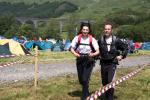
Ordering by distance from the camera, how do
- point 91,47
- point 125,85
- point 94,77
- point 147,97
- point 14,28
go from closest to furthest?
1. point 91,47
2. point 147,97
3. point 125,85
4. point 94,77
5. point 14,28

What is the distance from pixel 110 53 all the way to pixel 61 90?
2.94 meters

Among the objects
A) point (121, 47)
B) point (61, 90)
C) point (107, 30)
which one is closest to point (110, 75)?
point (121, 47)

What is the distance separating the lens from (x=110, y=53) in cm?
1035

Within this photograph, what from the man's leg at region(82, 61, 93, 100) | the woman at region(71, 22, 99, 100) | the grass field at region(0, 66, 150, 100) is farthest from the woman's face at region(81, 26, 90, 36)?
the grass field at region(0, 66, 150, 100)

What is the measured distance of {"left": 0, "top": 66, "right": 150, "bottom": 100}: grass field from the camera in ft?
38.8

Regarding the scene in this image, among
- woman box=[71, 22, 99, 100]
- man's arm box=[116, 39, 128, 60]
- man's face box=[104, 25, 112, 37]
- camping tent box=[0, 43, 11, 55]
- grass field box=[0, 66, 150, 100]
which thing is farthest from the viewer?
camping tent box=[0, 43, 11, 55]

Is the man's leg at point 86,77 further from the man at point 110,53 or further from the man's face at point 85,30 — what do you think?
the man's face at point 85,30

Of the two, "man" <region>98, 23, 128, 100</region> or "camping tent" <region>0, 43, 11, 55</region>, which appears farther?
"camping tent" <region>0, 43, 11, 55</region>

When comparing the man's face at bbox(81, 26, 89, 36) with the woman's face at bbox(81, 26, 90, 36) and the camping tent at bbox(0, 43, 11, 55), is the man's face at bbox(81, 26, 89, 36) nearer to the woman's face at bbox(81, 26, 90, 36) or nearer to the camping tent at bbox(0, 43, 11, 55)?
the woman's face at bbox(81, 26, 90, 36)

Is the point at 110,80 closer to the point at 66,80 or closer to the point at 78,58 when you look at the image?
the point at 78,58

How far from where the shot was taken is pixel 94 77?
1623 centimetres

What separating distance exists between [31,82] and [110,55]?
16.2ft

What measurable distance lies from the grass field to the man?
4.82 feet

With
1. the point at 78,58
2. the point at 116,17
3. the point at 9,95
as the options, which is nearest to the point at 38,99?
the point at 9,95
